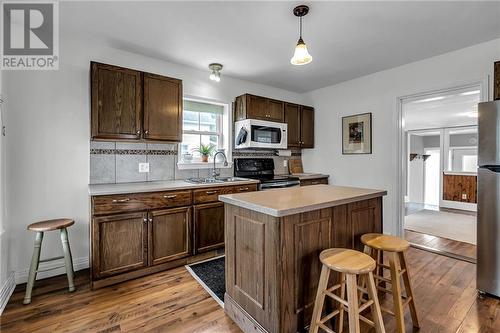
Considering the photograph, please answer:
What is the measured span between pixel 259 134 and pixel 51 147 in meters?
2.54

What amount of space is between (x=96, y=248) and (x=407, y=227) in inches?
184

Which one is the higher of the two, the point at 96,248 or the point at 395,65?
the point at 395,65

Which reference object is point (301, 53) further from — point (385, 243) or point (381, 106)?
point (381, 106)

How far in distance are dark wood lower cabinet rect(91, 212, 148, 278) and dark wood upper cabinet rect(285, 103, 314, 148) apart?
2798 mm

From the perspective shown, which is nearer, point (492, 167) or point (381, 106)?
point (492, 167)

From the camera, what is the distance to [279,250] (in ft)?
4.81

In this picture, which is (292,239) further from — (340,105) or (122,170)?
(340,105)

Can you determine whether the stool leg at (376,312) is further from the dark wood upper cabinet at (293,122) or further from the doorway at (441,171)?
the dark wood upper cabinet at (293,122)

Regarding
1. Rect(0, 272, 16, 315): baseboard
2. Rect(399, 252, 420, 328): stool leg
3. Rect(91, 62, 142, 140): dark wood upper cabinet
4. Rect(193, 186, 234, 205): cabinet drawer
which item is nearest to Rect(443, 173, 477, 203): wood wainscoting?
Rect(399, 252, 420, 328): stool leg

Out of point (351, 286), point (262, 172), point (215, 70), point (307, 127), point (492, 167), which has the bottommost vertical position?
point (351, 286)

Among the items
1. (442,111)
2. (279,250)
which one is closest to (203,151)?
(279,250)

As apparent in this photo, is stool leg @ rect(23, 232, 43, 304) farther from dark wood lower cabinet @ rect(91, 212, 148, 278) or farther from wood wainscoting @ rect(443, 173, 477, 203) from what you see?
wood wainscoting @ rect(443, 173, 477, 203)

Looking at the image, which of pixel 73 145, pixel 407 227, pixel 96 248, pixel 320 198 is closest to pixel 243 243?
pixel 320 198

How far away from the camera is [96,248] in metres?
2.21
